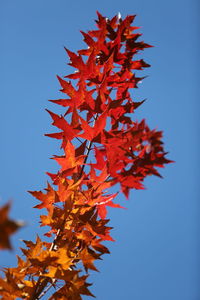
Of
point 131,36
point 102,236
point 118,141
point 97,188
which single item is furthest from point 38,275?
point 131,36

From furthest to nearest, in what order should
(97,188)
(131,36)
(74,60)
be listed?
(131,36) → (74,60) → (97,188)

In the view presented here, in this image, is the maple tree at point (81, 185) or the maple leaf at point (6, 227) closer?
the maple leaf at point (6, 227)

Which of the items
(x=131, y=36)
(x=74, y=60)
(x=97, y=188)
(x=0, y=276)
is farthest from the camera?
(x=131, y=36)

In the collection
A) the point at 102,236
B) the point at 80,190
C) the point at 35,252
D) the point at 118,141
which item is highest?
the point at 118,141

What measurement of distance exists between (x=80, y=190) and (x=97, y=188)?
0.26ft

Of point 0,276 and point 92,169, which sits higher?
point 92,169

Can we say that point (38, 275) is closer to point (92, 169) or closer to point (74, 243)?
point (74, 243)

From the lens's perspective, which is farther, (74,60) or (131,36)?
(131,36)

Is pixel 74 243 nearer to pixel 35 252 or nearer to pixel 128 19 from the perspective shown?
pixel 35 252

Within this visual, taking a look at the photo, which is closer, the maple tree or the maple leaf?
the maple leaf

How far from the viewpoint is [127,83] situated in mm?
1531

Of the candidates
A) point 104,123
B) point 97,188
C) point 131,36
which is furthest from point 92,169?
point 131,36

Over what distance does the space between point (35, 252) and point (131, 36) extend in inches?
53.0

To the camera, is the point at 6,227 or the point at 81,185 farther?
the point at 81,185
